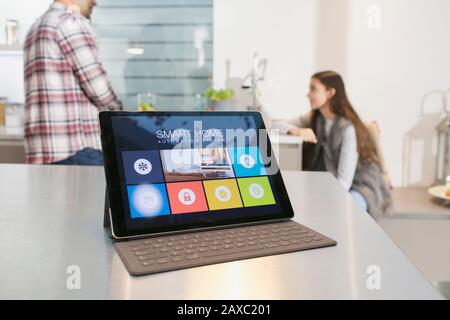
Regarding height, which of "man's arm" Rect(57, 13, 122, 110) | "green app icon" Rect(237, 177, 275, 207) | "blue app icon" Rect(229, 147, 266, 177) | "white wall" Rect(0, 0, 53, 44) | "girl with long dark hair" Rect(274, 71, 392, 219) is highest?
Result: "white wall" Rect(0, 0, 53, 44)

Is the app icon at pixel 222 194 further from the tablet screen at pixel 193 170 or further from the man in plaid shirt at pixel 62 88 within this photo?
the man in plaid shirt at pixel 62 88

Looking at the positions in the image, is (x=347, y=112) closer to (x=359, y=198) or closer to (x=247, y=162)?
(x=359, y=198)

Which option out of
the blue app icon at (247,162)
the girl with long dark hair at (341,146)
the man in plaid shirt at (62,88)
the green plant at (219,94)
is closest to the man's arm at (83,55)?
the man in plaid shirt at (62,88)

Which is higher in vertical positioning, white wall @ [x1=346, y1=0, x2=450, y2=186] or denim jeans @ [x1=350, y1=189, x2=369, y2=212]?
white wall @ [x1=346, y1=0, x2=450, y2=186]

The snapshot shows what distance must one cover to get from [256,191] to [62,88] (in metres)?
1.40

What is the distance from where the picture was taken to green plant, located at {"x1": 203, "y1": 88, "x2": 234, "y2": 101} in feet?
9.27

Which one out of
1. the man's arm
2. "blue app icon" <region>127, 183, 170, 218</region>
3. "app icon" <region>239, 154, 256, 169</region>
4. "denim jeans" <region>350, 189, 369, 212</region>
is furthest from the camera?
"denim jeans" <region>350, 189, 369, 212</region>

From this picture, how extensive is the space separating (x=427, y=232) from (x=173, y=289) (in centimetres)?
228

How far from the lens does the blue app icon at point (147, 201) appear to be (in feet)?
2.05

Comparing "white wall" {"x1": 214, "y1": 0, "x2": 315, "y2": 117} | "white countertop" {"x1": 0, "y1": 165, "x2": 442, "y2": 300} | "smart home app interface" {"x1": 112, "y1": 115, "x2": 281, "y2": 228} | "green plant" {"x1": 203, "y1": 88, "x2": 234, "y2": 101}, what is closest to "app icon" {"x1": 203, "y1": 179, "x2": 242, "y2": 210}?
"smart home app interface" {"x1": 112, "y1": 115, "x2": 281, "y2": 228}

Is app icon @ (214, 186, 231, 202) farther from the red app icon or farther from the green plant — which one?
the green plant

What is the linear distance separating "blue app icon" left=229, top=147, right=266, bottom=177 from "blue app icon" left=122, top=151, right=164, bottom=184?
0.38 feet
